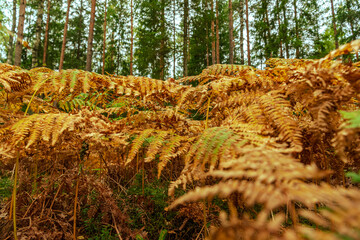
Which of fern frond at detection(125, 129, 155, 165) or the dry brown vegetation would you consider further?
fern frond at detection(125, 129, 155, 165)

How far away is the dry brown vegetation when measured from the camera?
58 centimetres

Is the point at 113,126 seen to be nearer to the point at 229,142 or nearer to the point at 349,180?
the point at 229,142

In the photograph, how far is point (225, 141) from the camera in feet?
3.32

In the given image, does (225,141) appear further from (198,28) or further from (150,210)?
(198,28)

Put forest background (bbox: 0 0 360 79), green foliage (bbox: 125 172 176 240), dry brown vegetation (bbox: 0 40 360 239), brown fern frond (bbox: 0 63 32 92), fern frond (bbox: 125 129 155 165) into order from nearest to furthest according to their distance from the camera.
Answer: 1. dry brown vegetation (bbox: 0 40 360 239)
2. fern frond (bbox: 125 129 155 165)
3. brown fern frond (bbox: 0 63 32 92)
4. green foliage (bbox: 125 172 176 240)
5. forest background (bbox: 0 0 360 79)

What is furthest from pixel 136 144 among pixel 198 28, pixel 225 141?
pixel 198 28

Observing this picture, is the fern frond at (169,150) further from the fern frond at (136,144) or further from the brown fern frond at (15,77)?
the brown fern frond at (15,77)

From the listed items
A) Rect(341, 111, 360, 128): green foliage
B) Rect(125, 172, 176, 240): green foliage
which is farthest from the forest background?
Rect(341, 111, 360, 128): green foliage

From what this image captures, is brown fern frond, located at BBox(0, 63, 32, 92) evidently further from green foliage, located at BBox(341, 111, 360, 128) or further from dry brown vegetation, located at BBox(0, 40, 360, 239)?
green foliage, located at BBox(341, 111, 360, 128)

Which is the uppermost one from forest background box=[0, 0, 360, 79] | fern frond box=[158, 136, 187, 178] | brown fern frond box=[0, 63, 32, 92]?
forest background box=[0, 0, 360, 79]

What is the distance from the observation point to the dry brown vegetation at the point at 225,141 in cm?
58

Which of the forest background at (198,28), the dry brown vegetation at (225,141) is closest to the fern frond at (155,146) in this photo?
the dry brown vegetation at (225,141)

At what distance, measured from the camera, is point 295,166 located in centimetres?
62

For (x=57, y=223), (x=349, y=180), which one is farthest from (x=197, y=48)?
(x=57, y=223)
